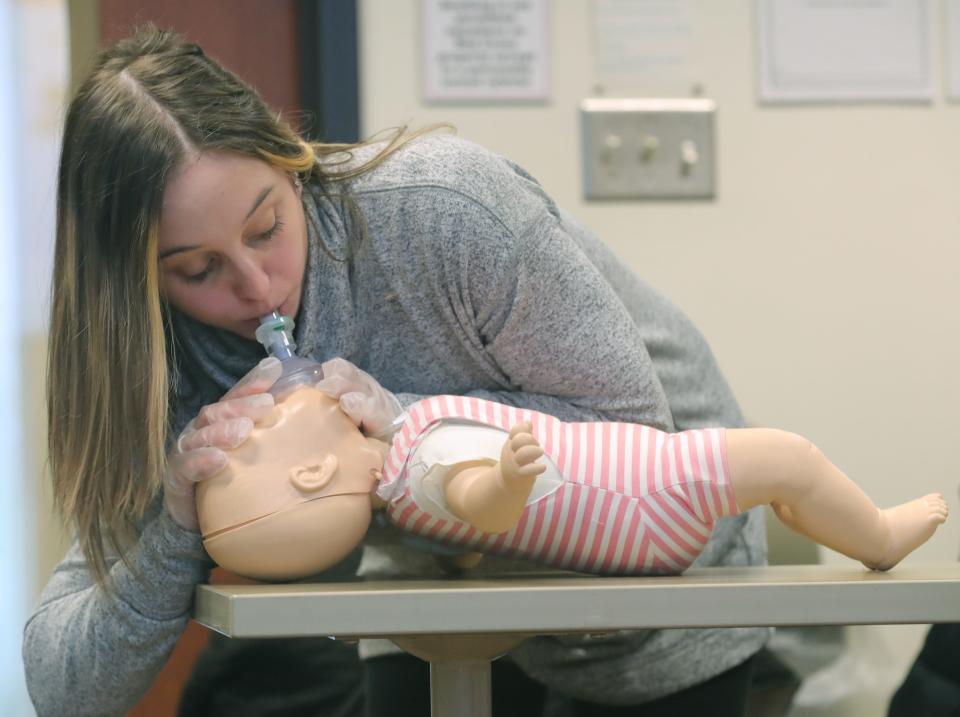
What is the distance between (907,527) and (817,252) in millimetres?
1154

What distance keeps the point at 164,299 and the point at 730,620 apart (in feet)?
1.79

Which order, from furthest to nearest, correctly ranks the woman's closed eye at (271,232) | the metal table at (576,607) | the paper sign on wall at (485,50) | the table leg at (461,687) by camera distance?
the paper sign on wall at (485,50), the woman's closed eye at (271,232), the table leg at (461,687), the metal table at (576,607)

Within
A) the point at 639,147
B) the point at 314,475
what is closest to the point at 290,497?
the point at 314,475

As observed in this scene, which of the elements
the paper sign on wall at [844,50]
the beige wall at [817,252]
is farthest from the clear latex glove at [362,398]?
the paper sign on wall at [844,50]

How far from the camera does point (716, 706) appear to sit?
1.23m

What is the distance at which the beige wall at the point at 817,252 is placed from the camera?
195 centimetres

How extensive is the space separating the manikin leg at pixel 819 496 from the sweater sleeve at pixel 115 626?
428mm

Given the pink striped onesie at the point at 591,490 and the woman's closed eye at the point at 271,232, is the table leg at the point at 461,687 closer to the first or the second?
the pink striped onesie at the point at 591,490

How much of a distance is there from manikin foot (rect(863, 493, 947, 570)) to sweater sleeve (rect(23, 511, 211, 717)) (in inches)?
20.8

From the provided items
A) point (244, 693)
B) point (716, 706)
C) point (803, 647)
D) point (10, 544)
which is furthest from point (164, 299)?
point (10, 544)

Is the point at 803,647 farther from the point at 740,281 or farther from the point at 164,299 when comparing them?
the point at 164,299

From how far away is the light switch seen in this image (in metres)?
1.93

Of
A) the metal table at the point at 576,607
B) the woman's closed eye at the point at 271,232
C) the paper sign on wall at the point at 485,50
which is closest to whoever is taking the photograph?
the metal table at the point at 576,607

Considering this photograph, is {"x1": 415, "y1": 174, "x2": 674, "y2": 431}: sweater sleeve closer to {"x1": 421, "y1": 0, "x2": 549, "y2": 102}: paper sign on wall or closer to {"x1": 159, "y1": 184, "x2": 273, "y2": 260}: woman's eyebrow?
{"x1": 159, "y1": 184, "x2": 273, "y2": 260}: woman's eyebrow
